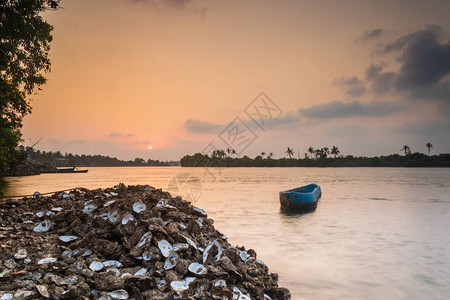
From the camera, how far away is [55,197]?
29.3ft

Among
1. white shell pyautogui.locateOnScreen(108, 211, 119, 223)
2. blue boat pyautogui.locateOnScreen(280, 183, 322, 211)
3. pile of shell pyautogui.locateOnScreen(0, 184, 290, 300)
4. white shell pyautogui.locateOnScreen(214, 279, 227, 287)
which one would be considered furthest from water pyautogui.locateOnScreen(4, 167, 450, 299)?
white shell pyautogui.locateOnScreen(108, 211, 119, 223)

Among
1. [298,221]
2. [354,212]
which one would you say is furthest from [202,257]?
[354,212]

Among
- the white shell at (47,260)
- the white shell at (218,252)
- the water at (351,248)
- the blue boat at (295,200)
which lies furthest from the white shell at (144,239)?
the blue boat at (295,200)

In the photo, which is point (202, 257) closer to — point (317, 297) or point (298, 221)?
point (317, 297)

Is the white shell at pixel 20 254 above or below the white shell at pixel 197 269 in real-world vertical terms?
above

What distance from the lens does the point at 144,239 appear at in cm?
458

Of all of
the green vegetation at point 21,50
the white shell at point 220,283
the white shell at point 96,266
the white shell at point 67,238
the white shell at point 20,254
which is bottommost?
the white shell at point 220,283

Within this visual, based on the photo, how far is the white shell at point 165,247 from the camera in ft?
14.5

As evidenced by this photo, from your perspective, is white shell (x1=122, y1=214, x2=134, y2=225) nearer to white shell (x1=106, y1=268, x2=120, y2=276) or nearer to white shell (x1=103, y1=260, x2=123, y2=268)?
white shell (x1=103, y1=260, x2=123, y2=268)

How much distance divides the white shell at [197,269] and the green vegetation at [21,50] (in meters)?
9.78

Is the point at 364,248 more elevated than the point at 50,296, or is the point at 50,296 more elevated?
the point at 50,296

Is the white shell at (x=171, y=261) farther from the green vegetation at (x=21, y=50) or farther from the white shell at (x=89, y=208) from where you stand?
the green vegetation at (x=21, y=50)

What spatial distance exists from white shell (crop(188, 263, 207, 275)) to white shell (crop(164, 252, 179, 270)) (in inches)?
9.2

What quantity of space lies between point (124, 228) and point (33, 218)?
11.2 feet
